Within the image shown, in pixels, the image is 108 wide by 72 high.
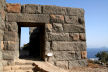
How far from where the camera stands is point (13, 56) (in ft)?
16.9

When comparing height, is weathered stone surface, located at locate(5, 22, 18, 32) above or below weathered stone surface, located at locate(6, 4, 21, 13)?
below

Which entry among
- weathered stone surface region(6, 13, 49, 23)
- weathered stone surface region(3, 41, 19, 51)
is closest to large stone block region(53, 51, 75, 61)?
weathered stone surface region(6, 13, 49, 23)

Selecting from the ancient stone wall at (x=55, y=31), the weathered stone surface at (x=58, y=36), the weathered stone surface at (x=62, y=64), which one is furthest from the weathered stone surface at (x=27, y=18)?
→ the weathered stone surface at (x=62, y=64)

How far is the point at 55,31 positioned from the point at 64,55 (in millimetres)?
1012

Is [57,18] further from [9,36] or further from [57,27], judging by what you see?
[9,36]

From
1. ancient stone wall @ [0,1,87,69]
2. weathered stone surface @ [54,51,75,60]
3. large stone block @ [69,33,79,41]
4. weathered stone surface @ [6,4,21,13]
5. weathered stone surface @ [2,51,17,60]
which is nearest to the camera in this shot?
weathered stone surface @ [2,51,17,60]

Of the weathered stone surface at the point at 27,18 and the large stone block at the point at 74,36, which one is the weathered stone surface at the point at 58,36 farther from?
the weathered stone surface at the point at 27,18

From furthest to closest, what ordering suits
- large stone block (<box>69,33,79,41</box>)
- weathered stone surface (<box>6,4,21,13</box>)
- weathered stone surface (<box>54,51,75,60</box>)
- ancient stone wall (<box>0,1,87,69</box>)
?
large stone block (<box>69,33,79,41</box>), weathered stone surface (<box>54,51,75,60</box>), weathered stone surface (<box>6,4,21,13</box>), ancient stone wall (<box>0,1,87,69</box>)

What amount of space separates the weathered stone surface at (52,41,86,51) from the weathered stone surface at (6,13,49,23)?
3.28ft

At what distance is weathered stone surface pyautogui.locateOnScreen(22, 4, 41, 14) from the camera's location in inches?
213

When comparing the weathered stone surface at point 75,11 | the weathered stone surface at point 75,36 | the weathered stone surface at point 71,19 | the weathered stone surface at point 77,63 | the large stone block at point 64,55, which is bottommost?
the weathered stone surface at point 77,63

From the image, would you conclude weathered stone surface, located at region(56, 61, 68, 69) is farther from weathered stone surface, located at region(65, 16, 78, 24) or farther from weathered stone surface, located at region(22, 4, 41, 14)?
weathered stone surface, located at region(22, 4, 41, 14)

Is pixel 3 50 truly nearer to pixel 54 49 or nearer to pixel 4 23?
pixel 4 23

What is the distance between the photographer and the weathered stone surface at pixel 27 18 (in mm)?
5330
